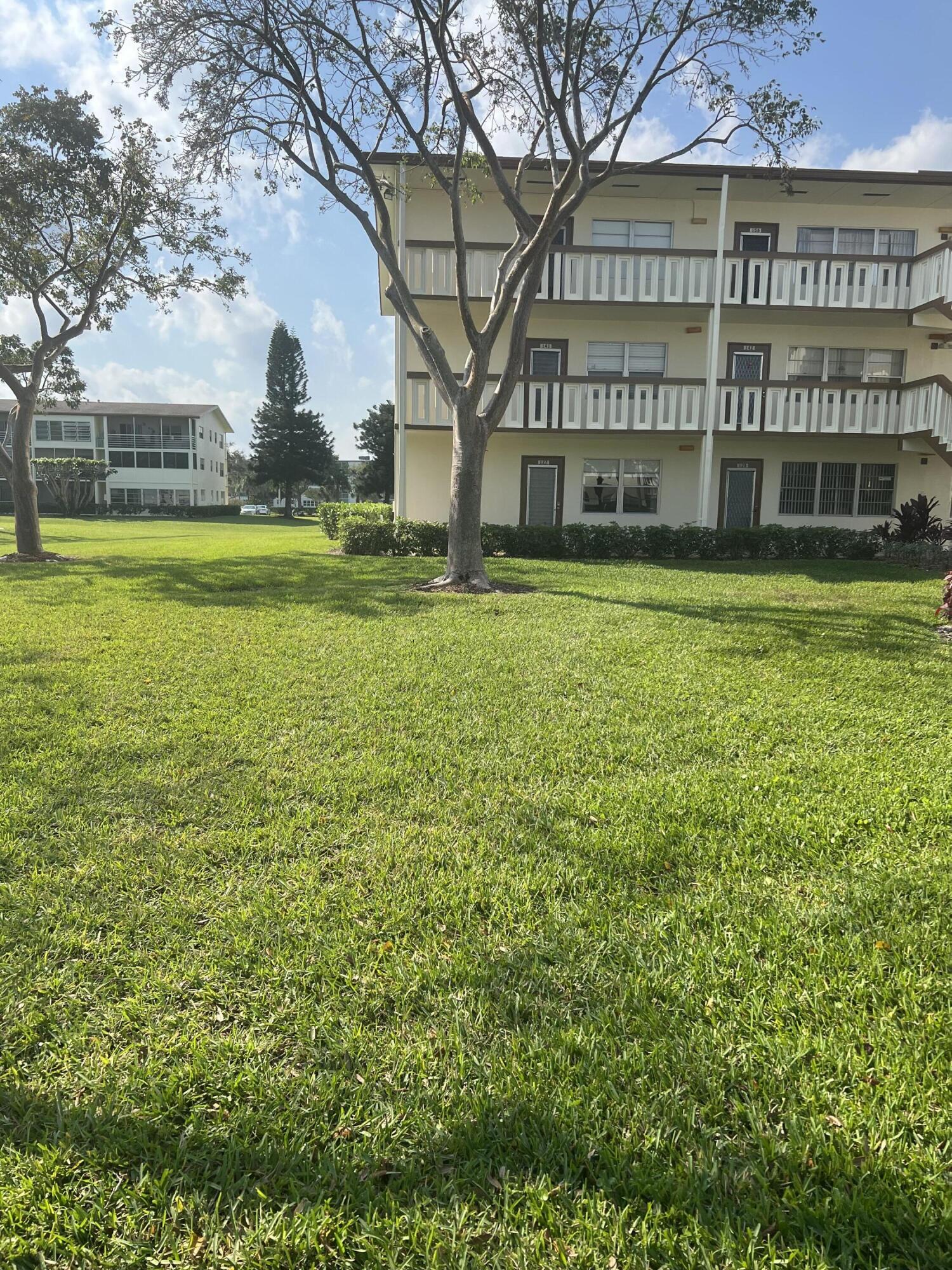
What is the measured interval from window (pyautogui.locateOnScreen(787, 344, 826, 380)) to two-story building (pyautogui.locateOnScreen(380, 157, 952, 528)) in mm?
48

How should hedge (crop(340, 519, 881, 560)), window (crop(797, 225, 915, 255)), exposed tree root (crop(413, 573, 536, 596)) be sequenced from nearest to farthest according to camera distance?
exposed tree root (crop(413, 573, 536, 596))
hedge (crop(340, 519, 881, 560))
window (crop(797, 225, 915, 255))

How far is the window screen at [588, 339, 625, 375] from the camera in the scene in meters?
19.8

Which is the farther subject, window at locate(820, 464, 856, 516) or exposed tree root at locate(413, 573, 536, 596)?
window at locate(820, 464, 856, 516)

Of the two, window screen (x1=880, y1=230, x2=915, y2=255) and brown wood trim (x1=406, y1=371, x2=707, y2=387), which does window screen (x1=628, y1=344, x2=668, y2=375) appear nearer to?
brown wood trim (x1=406, y1=371, x2=707, y2=387)

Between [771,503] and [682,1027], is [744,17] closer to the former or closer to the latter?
[771,503]

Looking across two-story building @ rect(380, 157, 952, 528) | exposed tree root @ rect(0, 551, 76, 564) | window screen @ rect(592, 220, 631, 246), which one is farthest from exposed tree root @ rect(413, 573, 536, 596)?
window screen @ rect(592, 220, 631, 246)

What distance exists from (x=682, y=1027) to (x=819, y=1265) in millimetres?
725

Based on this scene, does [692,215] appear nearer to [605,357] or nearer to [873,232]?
[605,357]

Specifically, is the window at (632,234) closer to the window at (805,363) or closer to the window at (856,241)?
the window at (856,241)

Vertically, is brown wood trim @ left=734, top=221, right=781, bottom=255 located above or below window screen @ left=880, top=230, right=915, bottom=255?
above

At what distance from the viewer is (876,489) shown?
20125 mm

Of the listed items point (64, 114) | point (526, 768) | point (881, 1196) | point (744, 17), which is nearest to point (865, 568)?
point (744, 17)

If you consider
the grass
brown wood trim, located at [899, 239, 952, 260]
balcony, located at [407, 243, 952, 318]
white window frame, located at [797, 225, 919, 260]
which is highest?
white window frame, located at [797, 225, 919, 260]

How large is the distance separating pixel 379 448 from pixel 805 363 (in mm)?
26920
